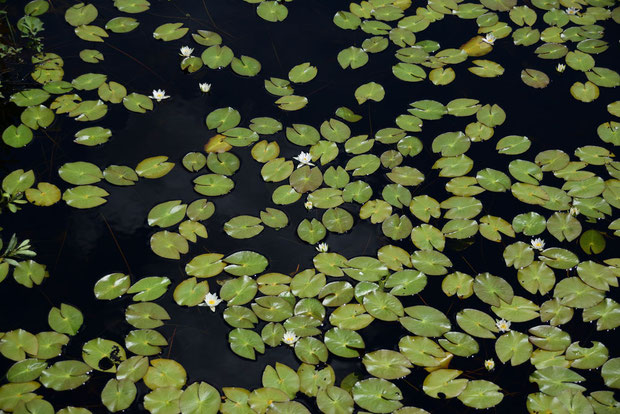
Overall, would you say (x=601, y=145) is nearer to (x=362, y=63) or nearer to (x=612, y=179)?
(x=612, y=179)

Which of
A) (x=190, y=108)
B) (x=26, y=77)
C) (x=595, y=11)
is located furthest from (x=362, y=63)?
(x=26, y=77)

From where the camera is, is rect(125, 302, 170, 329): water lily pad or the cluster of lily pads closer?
the cluster of lily pads

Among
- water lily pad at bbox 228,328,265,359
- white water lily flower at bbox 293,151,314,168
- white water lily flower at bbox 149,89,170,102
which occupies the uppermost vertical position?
white water lily flower at bbox 149,89,170,102

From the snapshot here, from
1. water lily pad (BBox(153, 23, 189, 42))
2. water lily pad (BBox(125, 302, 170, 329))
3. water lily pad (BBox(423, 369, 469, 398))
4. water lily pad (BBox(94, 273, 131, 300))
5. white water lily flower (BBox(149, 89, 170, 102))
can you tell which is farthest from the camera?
water lily pad (BBox(153, 23, 189, 42))

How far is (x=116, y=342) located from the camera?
2.73 metres

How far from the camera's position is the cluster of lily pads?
103 inches

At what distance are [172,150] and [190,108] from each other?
1.26ft

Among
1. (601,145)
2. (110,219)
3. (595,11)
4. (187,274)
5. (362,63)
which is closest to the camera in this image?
(187,274)

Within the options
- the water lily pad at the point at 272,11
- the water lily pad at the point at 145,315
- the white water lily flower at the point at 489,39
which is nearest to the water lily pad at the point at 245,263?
the water lily pad at the point at 145,315

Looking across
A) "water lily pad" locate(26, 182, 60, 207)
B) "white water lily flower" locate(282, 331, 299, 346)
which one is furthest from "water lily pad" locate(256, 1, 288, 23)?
"white water lily flower" locate(282, 331, 299, 346)

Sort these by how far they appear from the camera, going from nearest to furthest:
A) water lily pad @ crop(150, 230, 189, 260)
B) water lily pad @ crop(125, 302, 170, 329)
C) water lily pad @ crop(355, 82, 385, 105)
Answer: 1. water lily pad @ crop(125, 302, 170, 329)
2. water lily pad @ crop(150, 230, 189, 260)
3. water lily pad @ crop(355, 82, 385, 105)

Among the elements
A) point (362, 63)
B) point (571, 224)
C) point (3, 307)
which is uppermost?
point (362, 63)

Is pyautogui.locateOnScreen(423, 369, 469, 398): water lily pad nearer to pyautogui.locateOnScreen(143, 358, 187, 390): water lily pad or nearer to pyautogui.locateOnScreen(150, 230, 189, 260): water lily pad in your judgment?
pyautogui.locateOnScreen(143, 358, 187, 390): water lily pad

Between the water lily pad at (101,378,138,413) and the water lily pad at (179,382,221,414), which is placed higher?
the water lily pad at (179,382,221,414)
